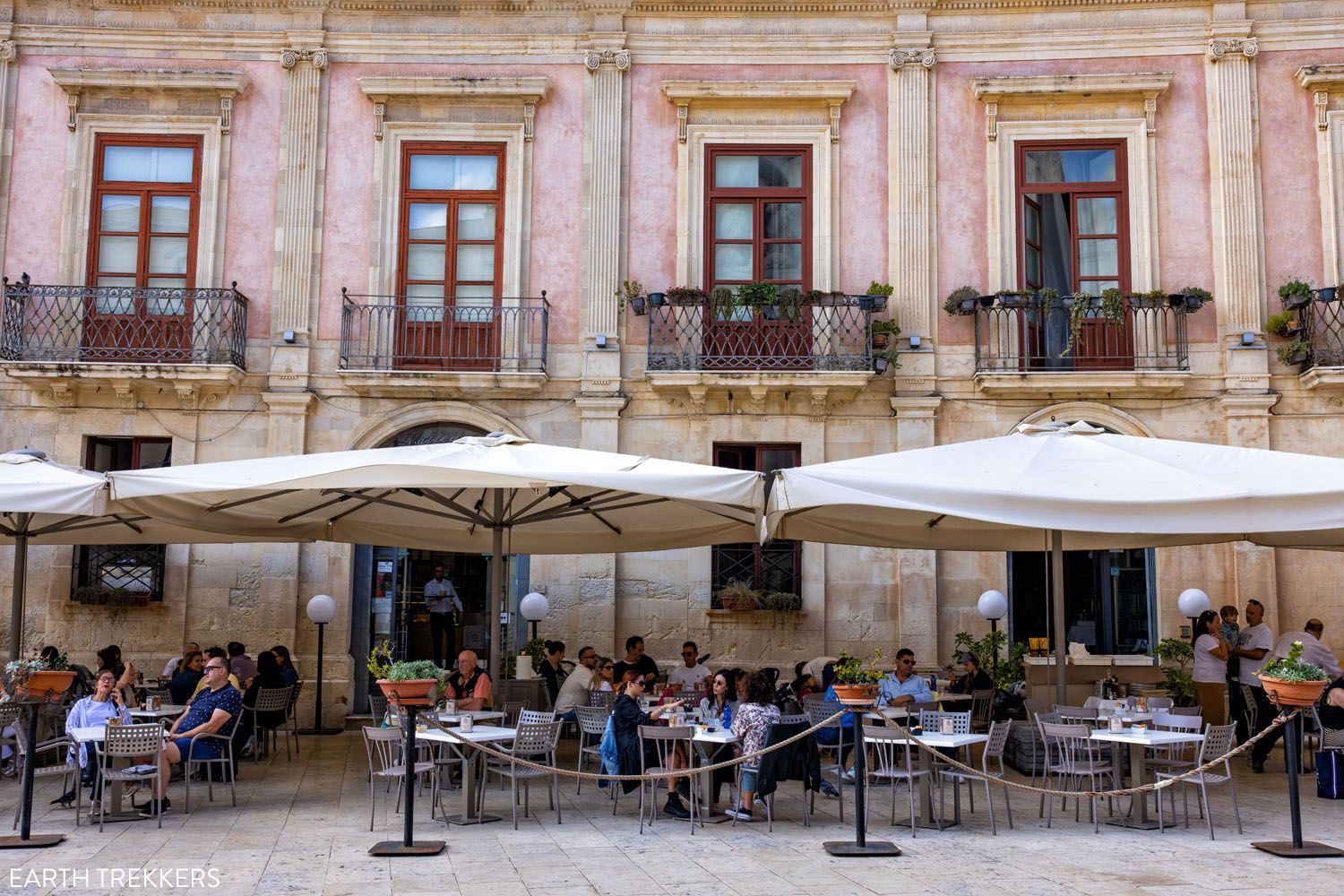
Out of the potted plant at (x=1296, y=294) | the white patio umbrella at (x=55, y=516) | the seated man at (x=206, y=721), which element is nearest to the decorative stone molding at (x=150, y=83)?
the white patio umbrella at (x=55, y=516)

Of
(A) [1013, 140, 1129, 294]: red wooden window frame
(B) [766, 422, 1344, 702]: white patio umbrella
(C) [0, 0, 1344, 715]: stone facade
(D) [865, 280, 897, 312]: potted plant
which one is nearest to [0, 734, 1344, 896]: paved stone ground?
(B) [766, 422, 1344, 702]: white patio umbrella

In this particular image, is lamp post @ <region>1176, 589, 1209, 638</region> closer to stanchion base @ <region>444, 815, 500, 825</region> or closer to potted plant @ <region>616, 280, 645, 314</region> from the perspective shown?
potted plant @ <region>616, 280, 645, 314</region>

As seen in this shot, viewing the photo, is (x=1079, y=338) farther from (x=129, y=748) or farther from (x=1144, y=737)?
(x=129, y=748)

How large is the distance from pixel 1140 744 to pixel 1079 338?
677 centimetres

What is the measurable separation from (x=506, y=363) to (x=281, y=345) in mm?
2556

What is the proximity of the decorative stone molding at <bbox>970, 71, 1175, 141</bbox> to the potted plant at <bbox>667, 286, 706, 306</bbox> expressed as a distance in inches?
153

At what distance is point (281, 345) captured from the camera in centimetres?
1476

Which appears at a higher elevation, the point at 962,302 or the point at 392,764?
the point at 962,302

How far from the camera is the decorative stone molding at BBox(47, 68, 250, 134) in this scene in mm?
14984

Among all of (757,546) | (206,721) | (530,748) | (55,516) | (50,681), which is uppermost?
(55,516)

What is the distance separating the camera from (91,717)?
9250 millimetres

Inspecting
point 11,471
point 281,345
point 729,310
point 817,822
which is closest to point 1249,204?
point 729,310

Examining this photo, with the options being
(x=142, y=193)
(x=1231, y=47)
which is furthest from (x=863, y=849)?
(x=142, y=193)

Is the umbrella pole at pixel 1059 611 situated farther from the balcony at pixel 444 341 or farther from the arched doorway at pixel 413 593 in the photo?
the arched doorway at pixel 413 593
